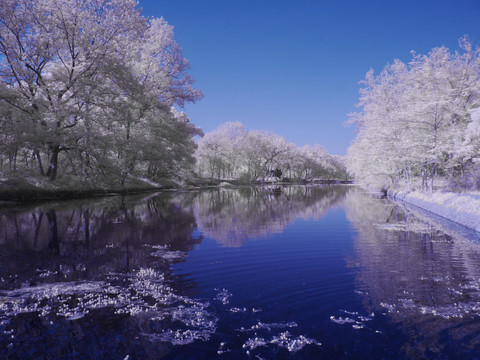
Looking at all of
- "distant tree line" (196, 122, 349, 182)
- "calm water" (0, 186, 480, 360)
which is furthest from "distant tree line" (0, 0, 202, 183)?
"distant tree line" (196, 122, 349, 182)

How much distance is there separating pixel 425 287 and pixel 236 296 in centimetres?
372

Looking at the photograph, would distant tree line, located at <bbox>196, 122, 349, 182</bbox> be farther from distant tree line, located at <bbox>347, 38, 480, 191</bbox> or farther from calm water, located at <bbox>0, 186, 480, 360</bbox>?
calm water, located at <bbox>0, 186, 480, 360</bbox>

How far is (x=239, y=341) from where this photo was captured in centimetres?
420

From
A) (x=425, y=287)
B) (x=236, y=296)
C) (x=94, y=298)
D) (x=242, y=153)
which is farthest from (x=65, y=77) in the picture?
(x=242, y=153)

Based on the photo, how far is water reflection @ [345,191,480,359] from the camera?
4.26m

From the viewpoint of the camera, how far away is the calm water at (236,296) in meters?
4.06

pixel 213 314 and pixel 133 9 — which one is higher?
pixel 133 9

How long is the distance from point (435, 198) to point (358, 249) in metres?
14.0

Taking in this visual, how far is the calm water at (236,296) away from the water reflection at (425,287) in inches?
1.1

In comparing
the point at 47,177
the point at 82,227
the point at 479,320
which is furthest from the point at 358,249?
the point at 47,177

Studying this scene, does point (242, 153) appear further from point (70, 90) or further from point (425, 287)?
point (425, 287)

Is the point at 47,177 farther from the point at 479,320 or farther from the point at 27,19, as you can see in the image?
the point at 479,320

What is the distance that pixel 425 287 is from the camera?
620 centimetres

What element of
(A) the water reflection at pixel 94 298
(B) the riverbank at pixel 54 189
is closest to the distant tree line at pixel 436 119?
(A) the water reflection at pixel 94 298
